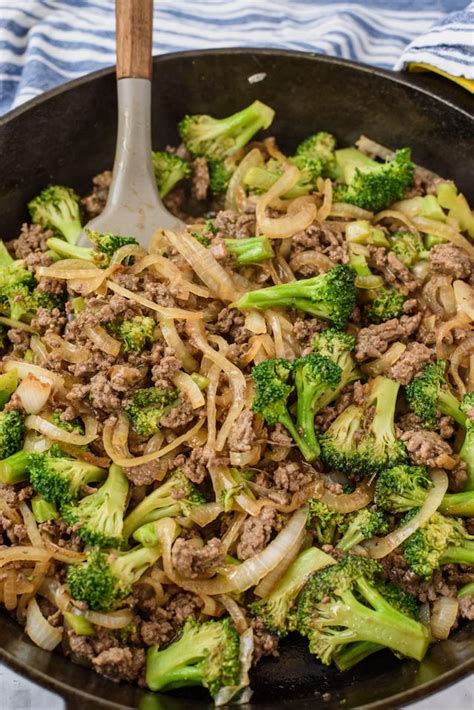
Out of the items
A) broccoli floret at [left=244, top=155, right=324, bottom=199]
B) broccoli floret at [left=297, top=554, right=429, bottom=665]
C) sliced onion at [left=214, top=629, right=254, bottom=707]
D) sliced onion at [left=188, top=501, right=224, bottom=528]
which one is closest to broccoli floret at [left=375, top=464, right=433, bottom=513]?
broccoli floret at [left=297, top=554, right=429, bottom=665]

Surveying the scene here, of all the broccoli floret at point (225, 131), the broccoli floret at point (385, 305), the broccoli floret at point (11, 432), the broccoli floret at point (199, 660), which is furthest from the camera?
the broccoli floret at point (225, 131)

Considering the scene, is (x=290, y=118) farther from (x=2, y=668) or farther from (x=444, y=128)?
(x=2, y=668)

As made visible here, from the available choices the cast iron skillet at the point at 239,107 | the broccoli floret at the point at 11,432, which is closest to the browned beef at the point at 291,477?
the broccoli floret at the point at 11,432

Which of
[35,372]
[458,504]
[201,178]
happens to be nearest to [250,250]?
[201,178]

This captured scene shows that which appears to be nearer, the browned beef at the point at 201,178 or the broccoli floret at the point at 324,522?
the broccoli floret at the point at 324,522

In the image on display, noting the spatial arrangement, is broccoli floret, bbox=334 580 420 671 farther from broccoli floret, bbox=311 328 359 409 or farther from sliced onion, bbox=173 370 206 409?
sliced onion, bbox=173 370 206 409

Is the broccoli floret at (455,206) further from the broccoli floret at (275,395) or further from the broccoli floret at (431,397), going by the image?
the broccoli floret at (275,395)
